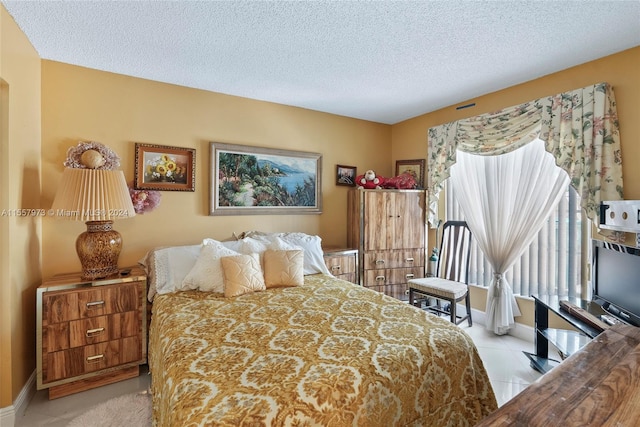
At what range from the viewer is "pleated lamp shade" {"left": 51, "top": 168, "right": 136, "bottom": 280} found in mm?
2117

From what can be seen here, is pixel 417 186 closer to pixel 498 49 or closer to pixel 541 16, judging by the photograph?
pixel 498 49

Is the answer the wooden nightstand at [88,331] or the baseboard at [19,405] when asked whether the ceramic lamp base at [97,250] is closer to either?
the wooden nightstand at [88,331]

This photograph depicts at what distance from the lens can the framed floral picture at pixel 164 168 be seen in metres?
2.71

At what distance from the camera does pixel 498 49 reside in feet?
7.27

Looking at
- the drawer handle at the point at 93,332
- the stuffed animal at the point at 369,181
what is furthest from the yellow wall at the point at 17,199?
the stuffed animal at the point at 369,181

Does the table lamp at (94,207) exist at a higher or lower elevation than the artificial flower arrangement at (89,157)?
lower

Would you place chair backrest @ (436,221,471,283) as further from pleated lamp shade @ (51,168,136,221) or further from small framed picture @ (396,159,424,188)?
pleated lamp shade @ (51,168,136,221)

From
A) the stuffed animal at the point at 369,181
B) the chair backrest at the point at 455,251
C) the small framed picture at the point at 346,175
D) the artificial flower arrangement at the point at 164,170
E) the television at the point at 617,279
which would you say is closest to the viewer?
the television at the point at 617,279

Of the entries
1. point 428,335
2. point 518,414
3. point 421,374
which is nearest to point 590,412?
point 518,414

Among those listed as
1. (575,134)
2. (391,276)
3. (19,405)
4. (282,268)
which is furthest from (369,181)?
(19,405)

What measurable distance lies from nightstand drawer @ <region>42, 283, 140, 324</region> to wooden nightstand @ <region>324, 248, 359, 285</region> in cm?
181

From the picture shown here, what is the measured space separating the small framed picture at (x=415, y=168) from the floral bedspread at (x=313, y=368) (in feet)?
7.58

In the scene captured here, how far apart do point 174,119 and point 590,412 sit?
3.36 m

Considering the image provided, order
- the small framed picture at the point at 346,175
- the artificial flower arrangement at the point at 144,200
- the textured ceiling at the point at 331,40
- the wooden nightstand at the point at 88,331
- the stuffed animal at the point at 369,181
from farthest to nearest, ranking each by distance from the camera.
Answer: the small framed picture at the point at 346,175 → the stuffed animal at the point at 369,181 → the artificial flower arrangement at the point at 144,200 → the wooden nightstand at the point at 88,331 → the textured ceiling at the point at 331,40
